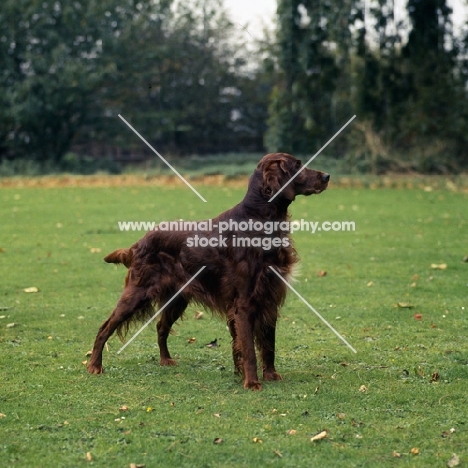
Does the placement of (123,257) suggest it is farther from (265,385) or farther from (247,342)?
(265,385)

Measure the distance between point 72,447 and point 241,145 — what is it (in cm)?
3348

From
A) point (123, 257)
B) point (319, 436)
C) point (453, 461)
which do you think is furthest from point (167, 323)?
point (453, 461)

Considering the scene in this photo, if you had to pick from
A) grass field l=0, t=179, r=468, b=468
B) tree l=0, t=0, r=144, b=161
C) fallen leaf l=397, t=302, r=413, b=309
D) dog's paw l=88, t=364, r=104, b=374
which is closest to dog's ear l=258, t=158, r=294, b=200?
grass field l=0, t=179, r=468, b=468

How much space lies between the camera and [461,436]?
461cm

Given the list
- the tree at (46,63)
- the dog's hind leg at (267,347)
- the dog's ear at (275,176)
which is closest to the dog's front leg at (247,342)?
the dog's hind leg at (267,347)

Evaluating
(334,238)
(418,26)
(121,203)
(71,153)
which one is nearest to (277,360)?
(334,238)

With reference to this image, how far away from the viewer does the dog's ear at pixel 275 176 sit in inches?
230

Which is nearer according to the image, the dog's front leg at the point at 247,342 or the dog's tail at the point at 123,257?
the dog's front leg at the point at 247,342

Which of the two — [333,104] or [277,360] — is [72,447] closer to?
[277,360]

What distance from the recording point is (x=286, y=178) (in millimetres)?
5906

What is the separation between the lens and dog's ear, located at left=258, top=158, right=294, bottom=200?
585 cm

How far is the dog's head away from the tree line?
20.5 m

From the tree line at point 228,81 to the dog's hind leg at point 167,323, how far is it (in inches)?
790

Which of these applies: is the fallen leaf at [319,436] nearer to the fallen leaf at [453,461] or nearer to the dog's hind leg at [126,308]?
the fallen leaf at [453,461]
